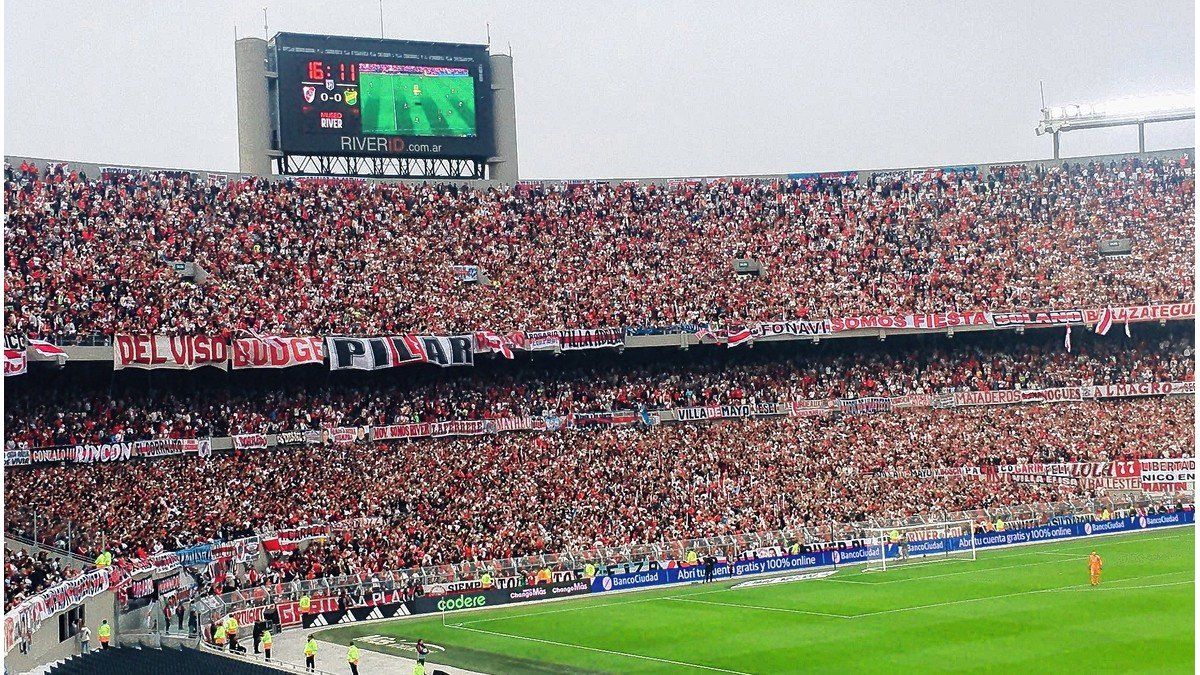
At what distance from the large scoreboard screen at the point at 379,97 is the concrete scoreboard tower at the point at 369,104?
4 cm

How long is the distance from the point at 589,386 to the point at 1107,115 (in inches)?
1252

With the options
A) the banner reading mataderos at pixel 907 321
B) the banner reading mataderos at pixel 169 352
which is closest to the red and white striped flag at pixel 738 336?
the banner reading mataderos at pixel 907 321

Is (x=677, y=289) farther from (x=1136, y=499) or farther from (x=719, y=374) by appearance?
(x=1136, y=499)

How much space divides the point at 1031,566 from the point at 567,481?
622 inches

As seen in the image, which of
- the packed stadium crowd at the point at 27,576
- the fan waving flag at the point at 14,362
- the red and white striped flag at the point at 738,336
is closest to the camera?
the packed stadium crowd at the point at 27,576

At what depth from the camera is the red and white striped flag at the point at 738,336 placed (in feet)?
180

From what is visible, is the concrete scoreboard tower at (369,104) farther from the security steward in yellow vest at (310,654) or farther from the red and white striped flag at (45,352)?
the security steward in yellow vest at (310,654)

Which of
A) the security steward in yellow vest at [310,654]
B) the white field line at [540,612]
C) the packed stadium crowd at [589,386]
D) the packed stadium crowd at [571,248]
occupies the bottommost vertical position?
the white field line at [540,612]

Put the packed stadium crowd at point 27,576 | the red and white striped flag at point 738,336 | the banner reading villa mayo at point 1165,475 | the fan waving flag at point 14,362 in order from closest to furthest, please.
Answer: the packed stadium crowd at point 27,576 < the fan waving flag at point 14,362 < the banner reading villa mayo at point 1165,475 < the red and white striped flag at point 738,336

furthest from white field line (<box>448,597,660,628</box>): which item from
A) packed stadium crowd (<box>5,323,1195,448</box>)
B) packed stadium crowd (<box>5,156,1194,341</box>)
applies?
packed stadium crowd (<box>5,156,1194,341</box>)

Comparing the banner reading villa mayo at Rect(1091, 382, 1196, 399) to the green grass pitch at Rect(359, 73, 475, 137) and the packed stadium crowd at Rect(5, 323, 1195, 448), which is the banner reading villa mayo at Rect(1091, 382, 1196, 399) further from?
the green grass pitch at Rect(359, 73, 475, 137)

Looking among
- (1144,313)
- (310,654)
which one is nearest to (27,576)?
(310,654)

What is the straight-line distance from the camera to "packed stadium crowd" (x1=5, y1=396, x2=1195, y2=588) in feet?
141

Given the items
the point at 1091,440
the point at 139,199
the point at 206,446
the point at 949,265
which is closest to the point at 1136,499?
the point at 1091,440
